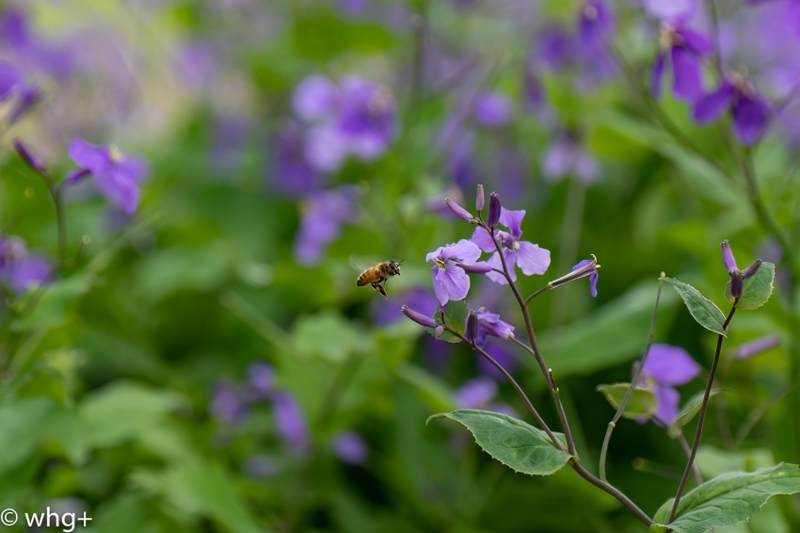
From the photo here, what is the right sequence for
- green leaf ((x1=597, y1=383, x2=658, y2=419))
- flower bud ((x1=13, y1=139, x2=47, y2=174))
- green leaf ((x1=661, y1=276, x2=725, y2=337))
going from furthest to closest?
flower bud ((x1=13, y1=139, x2=47, y2=174)) < green leaf ((x1=597, y1=383, x2=658, y2=419)) < green leaf ((x1=661, y1=276, x2=725, y2=337))

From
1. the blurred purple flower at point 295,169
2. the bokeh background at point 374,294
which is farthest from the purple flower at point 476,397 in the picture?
the blurred purple flower at point 295,169

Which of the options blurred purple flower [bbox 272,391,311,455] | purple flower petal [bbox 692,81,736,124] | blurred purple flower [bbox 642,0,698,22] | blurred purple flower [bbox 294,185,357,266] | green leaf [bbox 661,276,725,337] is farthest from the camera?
blurred purple flower [bbox 294,185,357,266]

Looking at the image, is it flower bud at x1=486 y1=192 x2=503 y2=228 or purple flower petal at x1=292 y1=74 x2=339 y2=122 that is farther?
purple flower petal at x1=292 y1=74 x2=339 y2=122

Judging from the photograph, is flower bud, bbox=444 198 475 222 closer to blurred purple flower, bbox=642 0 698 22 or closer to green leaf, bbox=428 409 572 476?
green leaf, bbox=428 409 572 476

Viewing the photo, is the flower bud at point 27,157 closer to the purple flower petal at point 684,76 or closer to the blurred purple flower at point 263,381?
the blurred purple flower at point 263,381

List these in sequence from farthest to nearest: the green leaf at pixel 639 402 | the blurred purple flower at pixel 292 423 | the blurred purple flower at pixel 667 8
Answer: the blurred purple flower at pixel 292 423 < the blurred purple flower at pixel 667 8 < the green leaf at pixel 639 402

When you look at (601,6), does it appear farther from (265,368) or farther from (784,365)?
(265,368)

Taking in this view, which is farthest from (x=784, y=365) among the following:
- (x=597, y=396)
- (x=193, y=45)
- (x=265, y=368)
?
(x=193, y=45)

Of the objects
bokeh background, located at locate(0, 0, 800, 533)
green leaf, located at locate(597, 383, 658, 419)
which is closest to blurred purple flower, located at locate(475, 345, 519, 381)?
bokeh background, located at locate(0, 0, 800, 533)

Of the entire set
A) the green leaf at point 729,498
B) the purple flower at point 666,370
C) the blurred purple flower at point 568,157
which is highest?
the green leaf at point 729,498
